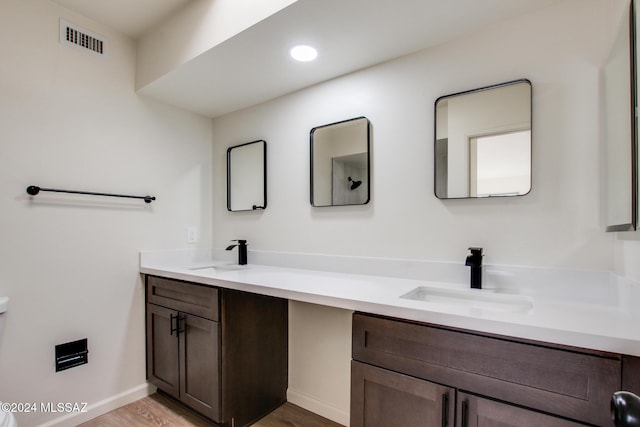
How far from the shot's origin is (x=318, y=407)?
6.14 ft

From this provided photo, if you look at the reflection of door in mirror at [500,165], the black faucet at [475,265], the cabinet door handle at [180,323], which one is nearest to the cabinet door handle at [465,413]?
the black faucet at [475,265]

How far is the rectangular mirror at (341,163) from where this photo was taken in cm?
177

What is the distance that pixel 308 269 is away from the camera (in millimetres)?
1964

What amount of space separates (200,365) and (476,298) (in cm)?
146

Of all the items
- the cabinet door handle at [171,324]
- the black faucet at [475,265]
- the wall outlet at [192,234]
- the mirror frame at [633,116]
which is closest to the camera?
the mirror frame at [633,116]

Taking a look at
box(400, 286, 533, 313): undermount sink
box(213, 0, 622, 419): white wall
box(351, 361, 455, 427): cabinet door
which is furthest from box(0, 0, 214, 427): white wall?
box(400, 286, 533, 313): undermount sink

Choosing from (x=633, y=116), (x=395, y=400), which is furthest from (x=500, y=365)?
(x=633, y=116)

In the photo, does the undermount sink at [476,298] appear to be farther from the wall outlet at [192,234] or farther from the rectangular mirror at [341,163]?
the wall outlet at [192,234]

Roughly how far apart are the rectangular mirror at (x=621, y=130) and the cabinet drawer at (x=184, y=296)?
5.58 feet

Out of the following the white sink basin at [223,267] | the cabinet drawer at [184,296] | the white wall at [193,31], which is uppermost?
the white wall at [193,31]

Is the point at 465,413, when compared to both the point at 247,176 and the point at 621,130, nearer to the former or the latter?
the point at 621,130

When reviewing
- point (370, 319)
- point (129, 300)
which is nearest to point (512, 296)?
point (370, 319)

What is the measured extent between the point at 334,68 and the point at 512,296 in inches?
56.9

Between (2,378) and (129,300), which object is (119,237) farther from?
(2,378)
